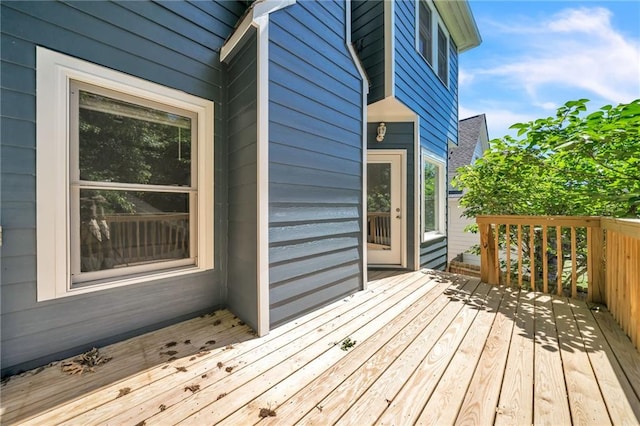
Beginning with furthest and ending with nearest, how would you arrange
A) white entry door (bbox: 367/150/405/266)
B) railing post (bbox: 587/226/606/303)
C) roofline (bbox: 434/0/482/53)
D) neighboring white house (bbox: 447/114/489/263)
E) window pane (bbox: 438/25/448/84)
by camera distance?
neighboring white house (bbox: 447/114/489/263) < window pane (bbox: 438/25/448/84) < roofline (bbox: 434/0/482/53) < white entry door (bbox: 367/150/405/266) < railing post (bbox: 587/226/606/303)

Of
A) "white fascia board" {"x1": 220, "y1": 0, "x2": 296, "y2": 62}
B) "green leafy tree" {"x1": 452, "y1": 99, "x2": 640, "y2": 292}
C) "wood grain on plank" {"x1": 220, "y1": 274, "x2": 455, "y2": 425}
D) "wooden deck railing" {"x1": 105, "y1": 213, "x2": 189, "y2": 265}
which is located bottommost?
"wood grain on plank" {"x1": 220, "y1": 274, "x2": 455, "y2": 425}

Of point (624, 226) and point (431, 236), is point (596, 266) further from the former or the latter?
point (431, 236)

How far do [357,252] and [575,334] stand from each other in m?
1.99

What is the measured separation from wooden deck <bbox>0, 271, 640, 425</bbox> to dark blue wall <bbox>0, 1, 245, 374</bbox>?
0.55 feet

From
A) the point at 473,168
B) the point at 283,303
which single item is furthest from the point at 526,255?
the point at 283,303

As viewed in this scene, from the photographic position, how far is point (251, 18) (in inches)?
79.4

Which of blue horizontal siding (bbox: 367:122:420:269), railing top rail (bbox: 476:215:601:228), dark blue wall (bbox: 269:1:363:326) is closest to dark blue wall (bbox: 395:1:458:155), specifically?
blue horizontal siding (bbox: 367:122:420:269)

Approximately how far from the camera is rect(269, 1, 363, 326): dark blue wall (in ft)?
7.15

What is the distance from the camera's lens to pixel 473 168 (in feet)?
14.3

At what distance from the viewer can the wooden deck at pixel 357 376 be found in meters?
1.25

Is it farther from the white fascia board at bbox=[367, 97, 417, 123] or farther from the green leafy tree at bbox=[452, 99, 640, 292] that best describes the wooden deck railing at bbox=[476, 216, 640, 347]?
the white fascia board at bbox=[367, 97, 417, 123]

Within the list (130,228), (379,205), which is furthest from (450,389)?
(379,205)

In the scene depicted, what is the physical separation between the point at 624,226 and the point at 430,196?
304 cm

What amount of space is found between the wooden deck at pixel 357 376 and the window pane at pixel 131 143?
1.30 m
